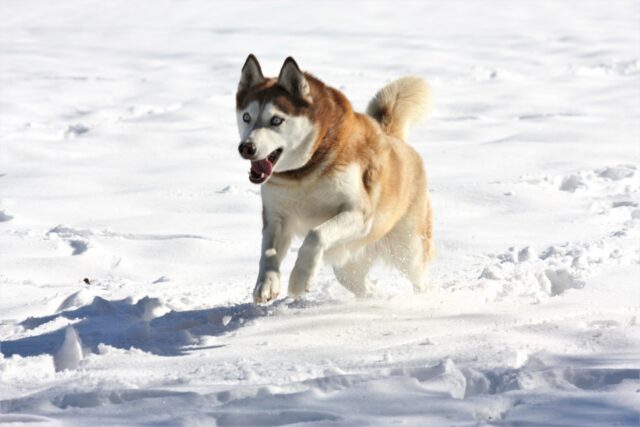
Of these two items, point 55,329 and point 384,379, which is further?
point 55,329

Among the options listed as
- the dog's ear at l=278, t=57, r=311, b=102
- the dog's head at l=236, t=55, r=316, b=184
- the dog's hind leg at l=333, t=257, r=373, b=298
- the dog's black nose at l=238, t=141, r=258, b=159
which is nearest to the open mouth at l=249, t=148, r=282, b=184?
the dog's head at l=236, t=55, r=316, b=184

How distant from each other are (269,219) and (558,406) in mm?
2049

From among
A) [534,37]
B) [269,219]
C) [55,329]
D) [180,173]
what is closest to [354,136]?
[269,219]

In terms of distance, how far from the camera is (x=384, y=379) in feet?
10.2

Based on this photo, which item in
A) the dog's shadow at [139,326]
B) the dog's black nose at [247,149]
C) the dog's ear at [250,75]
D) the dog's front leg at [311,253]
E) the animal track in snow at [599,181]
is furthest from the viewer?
the animal track in snow at [599,181]

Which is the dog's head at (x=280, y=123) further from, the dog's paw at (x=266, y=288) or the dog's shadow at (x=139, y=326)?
the dog's shadow at (x=139, y=326)

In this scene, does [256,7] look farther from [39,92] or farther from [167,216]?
[167,216]

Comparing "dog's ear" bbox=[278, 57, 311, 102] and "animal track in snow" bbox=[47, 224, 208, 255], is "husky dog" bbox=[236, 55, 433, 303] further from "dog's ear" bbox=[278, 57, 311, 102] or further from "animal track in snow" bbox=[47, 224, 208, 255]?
"animal track in snow" bbox=[47, 224, 208, 255]

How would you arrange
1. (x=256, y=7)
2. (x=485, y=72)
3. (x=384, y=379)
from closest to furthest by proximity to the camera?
(x=384, y=379) → (x=485, y=72) → (x=256, y=7)

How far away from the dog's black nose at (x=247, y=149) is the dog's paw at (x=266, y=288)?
0.52 meters

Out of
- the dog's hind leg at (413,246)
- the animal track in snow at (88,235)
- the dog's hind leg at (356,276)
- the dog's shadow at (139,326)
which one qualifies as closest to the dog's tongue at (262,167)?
the dog's shadow at (139,326)

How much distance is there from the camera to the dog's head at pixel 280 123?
4.30 meters

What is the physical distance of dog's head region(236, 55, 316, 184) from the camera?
14.1 feet

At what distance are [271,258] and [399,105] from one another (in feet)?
4.63
